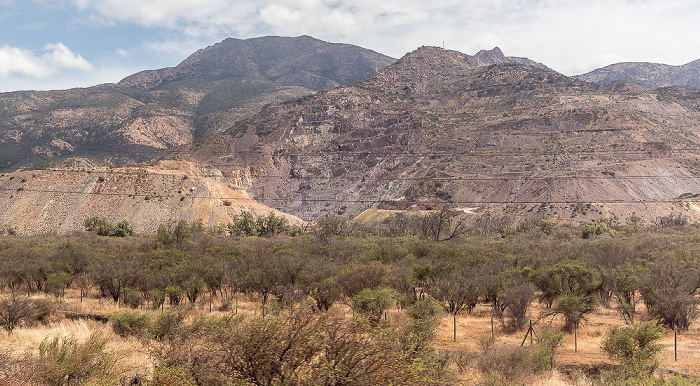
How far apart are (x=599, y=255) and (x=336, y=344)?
36.4 metres

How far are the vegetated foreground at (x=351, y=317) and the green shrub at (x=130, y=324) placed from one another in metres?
0.09

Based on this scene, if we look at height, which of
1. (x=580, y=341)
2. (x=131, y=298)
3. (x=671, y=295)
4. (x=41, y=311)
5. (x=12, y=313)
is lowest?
(x=580, y=341)

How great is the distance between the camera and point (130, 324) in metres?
20.0

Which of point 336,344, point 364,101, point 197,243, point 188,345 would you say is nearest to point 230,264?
point 197,243

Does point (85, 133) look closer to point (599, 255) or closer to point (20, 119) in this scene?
point (20, 119)

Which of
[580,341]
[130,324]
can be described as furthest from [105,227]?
[580,341]

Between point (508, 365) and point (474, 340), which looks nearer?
point (508, 365)

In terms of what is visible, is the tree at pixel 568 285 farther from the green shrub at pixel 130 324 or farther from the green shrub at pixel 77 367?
the green shrub at pixel 77 367

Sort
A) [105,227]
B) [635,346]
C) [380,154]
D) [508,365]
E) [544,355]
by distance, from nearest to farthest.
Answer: [508,365]
[544,355]
[635,346]
[105,227]
[380,154]

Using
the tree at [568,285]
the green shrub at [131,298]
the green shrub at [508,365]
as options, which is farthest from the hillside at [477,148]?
the green shrub at [508,365]

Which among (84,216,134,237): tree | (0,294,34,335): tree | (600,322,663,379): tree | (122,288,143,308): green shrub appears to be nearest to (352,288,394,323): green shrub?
(600,322,663,379): tree

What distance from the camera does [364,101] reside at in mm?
172000

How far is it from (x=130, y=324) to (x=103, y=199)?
70244 mm

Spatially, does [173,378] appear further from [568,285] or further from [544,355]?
[568,285]
